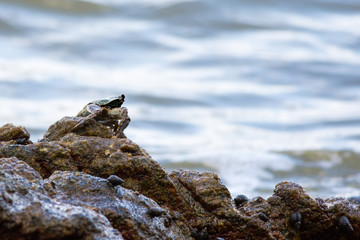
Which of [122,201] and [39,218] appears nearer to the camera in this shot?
[39,218]

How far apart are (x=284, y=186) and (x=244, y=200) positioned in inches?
16.3

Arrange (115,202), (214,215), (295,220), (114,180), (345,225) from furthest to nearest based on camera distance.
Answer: (345,225) < (295,220) < (214,215) < (114,180) < (115,202)

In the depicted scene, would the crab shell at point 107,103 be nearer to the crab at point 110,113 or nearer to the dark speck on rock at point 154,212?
the crab at point 110,113

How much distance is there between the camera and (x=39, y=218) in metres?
3.65

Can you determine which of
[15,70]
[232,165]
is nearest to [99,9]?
[15,70]

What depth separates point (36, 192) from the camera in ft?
13.0

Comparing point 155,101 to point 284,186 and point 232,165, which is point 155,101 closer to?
point 232,165

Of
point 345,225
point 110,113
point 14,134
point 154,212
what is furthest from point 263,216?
point 14,134

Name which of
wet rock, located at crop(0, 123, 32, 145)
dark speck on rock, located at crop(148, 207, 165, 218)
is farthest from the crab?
dark speck on rock, located at crop(148, 207, 165, 218)

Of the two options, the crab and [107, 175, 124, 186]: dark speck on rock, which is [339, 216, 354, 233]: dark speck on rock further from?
[107, 175, 124, 186]: dark speck on rock

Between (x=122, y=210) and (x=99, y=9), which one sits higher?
(x=99, y=9)

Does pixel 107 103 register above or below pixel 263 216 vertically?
above

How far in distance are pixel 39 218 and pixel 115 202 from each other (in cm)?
94

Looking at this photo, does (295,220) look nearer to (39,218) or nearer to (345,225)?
(345,225)
